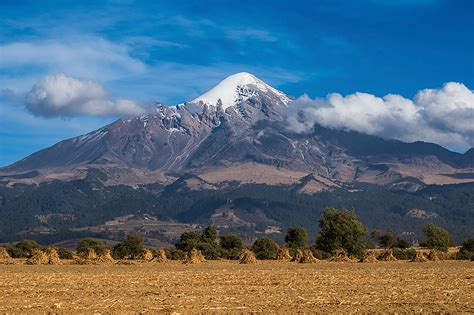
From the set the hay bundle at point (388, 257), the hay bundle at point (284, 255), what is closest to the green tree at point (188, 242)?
the hay bundle at point (284, 255)

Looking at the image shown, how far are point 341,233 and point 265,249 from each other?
34.0 ft

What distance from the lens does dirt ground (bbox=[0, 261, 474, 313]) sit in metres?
27.8

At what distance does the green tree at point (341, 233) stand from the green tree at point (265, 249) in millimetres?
7202

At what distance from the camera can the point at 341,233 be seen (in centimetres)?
9106

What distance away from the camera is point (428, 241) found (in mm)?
112688

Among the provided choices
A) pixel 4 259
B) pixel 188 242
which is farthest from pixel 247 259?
pixel 188 242

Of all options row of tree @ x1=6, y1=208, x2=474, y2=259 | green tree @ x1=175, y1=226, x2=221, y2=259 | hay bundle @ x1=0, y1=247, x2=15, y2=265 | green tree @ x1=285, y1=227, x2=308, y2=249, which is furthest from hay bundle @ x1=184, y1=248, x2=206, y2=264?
green tree @ x1=285, y1=227, x2=308, y2=249

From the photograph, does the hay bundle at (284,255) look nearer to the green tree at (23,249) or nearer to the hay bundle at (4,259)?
the green tree at (23,249)

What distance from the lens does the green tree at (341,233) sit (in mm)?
89750

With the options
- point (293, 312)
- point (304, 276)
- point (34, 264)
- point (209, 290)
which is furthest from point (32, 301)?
point (34, 264)

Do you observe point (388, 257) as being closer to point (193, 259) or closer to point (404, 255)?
point (404, 255)

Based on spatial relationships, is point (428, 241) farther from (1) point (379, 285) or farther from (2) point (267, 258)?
(1) point (379, 285)

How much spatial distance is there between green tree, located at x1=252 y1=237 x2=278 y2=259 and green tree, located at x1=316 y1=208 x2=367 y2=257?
7202 millimetres

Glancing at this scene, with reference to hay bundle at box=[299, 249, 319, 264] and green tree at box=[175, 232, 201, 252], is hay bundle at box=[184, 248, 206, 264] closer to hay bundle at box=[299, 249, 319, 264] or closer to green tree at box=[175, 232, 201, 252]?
hay bundle at box=[299, 249, 319, 264]
